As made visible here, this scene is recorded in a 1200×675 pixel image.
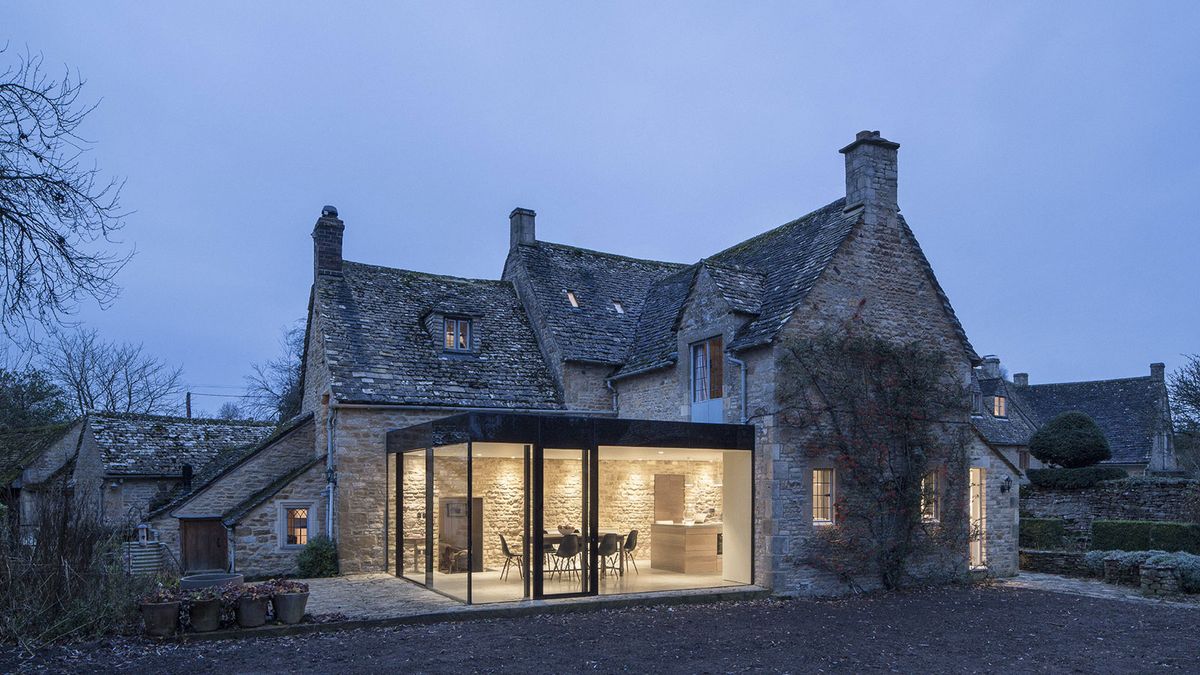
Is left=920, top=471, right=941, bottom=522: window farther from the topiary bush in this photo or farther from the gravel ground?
the topiary bush

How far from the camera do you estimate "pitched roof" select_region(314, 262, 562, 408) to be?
18844 mm

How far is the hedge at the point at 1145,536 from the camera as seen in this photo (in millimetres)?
18141

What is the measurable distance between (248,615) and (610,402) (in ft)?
35.1

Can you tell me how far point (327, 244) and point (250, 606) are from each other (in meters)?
11.1

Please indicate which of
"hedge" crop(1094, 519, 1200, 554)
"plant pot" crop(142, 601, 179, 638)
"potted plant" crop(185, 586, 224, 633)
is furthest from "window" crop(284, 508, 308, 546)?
"hedge" crop(1094, 519, 1200, 554)

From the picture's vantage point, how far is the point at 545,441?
47.7 ft

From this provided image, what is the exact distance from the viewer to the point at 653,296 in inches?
936

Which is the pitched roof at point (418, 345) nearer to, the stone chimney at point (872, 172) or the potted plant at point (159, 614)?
the potted plant at point (159, 614)

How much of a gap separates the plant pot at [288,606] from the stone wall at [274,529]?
574 cm

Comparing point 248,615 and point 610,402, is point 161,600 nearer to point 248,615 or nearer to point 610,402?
point 248,615

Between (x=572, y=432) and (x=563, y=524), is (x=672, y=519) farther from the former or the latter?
(x=572, y=432)

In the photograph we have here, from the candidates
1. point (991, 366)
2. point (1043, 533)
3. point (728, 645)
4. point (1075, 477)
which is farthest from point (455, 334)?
point (991, 366)

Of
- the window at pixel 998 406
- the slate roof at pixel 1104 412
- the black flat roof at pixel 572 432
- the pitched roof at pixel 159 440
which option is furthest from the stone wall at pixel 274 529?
the window at pixel 998 406

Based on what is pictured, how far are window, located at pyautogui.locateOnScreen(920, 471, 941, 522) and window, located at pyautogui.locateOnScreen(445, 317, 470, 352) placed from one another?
10544 mm
